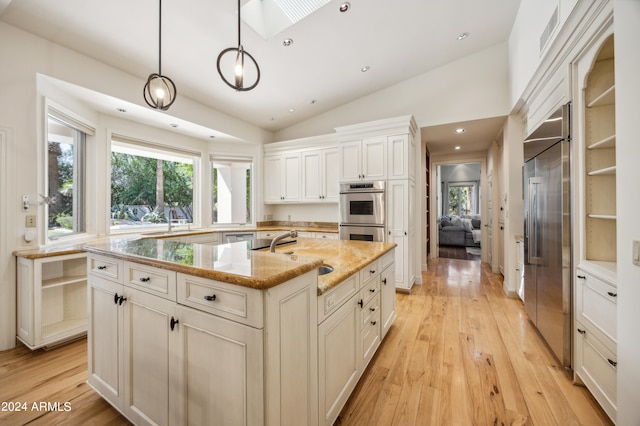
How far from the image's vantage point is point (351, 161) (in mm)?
3947

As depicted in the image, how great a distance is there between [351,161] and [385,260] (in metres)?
2.16

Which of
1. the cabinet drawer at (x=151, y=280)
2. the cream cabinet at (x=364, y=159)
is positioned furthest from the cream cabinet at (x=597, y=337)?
the cream cabinet at (x=364, y=159)

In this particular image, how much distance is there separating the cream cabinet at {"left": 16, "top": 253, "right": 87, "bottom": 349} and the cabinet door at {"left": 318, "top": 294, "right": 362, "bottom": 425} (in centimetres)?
255

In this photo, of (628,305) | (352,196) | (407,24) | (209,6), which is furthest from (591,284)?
(209,6)

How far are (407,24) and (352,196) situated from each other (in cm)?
222

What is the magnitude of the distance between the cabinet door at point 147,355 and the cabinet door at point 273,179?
12.0 feet

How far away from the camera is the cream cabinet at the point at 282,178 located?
15.5 ft

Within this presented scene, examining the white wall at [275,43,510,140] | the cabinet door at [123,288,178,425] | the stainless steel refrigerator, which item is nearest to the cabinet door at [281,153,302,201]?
the white wall at [275,43,510,140]

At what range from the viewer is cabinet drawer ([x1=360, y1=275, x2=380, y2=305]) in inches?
66.2

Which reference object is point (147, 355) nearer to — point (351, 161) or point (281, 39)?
point (281, 39)

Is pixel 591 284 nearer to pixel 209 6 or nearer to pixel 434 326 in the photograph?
pixel 434 326

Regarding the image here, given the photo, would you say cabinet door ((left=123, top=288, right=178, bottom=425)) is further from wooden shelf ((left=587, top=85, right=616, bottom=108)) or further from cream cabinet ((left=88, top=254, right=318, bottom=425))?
wooden shelf ((left=587, top=85, right=616, bottom=108))

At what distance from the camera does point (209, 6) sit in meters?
2.29

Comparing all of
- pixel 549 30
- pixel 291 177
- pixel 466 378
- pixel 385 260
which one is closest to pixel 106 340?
pixel 385 260
